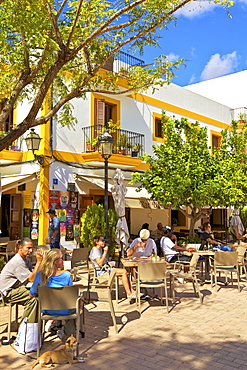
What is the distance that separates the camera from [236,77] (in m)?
26.2

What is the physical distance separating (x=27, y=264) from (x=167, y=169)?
291 inches

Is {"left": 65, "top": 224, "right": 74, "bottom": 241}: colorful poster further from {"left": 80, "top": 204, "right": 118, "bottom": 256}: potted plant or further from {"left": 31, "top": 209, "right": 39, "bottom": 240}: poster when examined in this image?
{"left": 80, "top": 204, "right": 118, "bottom": 256}: potted plant

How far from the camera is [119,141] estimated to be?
551 inches

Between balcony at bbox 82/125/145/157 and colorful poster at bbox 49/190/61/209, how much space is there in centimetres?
197

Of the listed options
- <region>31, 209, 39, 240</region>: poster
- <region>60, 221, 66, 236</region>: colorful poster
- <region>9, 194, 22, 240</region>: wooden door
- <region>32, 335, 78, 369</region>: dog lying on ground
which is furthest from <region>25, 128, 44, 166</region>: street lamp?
<region>32, 335, 78, 369</region>: dog lying on ground

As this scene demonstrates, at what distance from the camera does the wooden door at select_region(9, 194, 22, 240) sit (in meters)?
12.9

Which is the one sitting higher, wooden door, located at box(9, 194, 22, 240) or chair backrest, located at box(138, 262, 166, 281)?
wooden door, located at box(9, 194, 22, 240)

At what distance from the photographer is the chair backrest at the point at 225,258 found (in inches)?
316

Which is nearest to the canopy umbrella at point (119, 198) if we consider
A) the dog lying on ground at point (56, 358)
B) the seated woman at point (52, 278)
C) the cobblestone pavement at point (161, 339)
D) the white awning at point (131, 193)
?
the white awning at point (131, 193)

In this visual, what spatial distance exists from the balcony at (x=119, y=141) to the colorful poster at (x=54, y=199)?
1965 mm

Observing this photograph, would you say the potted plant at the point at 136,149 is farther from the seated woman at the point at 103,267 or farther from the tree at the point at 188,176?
the seated woman at the point at 103,267

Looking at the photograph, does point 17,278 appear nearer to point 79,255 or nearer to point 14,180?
point 79,255

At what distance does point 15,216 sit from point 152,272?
7.92 meters

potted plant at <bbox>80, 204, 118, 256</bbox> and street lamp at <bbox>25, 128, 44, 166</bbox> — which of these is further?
potted plant at <bbox>80, 204, 118, 256</bbox>
